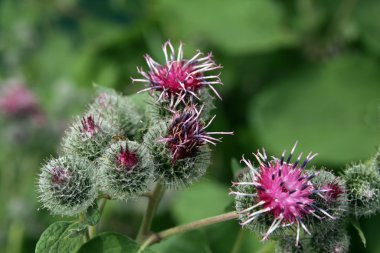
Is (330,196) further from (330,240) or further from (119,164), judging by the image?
(119,164)

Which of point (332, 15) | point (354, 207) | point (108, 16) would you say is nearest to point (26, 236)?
point (108, 16)

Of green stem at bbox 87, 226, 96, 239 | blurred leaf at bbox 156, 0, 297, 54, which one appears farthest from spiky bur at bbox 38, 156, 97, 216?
blurred leaf at bbox 156, 0, 297, 54

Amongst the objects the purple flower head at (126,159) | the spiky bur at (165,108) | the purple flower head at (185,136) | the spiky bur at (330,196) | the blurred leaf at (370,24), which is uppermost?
the blurred leaf at (370,24)

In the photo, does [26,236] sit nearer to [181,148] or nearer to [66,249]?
[66,249]

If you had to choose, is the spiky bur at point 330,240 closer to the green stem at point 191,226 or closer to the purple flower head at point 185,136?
the green stem at point 191,226

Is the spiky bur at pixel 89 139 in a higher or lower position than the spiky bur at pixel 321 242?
higher

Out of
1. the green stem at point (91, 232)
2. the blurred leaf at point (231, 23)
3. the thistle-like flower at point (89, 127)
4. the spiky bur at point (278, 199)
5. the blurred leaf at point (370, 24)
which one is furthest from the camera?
the blurred leaf at point (231, 23)

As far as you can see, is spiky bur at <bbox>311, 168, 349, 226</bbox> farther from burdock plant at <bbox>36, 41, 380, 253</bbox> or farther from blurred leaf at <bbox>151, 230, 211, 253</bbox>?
blurred leaf at <bbox>151, 230, 211, 253</bbox>

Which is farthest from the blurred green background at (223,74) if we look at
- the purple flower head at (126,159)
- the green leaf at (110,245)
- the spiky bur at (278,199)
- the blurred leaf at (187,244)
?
the spiky bur at (278,199)
